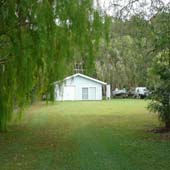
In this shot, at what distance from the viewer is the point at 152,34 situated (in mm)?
11133

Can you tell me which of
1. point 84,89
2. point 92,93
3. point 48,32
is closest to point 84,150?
point 48,32

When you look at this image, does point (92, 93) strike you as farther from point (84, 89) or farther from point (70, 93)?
point (70, 93)

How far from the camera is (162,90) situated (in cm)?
1271

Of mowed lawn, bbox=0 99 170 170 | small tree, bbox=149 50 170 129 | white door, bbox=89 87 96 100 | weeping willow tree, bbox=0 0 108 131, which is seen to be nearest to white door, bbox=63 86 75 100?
white door, bbox=89 87 96 100

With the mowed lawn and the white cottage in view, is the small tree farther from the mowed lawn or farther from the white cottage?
the white cottage

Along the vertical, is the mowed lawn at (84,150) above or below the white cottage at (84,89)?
below

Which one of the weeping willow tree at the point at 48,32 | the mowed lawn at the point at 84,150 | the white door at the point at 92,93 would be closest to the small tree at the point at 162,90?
the mowed lawn at the point at 84,150

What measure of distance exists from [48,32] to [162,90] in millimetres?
5619

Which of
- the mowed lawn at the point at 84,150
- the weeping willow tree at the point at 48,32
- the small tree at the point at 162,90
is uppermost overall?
the weeping willow tree at the point at 48,32

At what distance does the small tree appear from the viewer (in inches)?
489

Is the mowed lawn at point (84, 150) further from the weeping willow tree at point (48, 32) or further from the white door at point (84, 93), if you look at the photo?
the white door at point (84, 93)

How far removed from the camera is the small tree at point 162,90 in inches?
489

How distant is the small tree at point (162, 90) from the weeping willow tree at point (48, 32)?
3909mm

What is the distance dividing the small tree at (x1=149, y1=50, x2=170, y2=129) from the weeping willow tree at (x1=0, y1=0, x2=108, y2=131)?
3.91m
